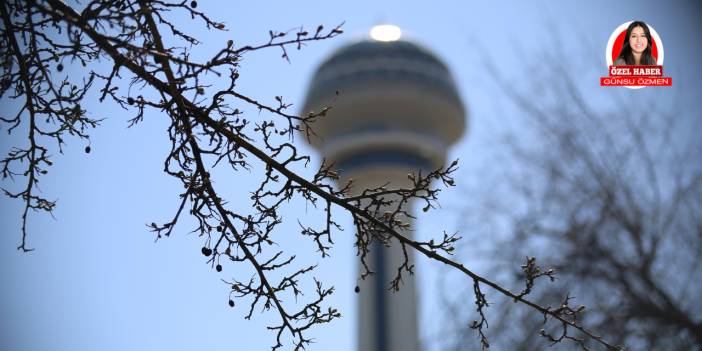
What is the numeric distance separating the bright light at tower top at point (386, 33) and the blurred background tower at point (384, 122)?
0.05 m

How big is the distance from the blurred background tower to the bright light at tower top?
54 millimetres

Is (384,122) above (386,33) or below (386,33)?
below

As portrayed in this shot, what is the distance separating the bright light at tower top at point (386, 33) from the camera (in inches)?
1714

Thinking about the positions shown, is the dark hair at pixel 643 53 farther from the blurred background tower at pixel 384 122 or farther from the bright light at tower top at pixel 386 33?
the bright light at tower top at pixel 386 33

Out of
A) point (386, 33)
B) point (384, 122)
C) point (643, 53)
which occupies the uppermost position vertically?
point (386, 33)

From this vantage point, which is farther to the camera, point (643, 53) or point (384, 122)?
point (384, 122)

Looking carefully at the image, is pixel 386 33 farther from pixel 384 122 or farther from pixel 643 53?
pixel 643 53

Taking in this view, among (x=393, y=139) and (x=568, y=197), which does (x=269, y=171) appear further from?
(x=393, y=139)

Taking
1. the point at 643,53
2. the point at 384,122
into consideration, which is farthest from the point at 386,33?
the point at 643,53

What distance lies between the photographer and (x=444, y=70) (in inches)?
1745

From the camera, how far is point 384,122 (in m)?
44.7

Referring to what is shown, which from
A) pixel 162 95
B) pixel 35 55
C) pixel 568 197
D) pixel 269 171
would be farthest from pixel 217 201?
pixel 568 197

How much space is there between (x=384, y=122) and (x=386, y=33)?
16.0 ft

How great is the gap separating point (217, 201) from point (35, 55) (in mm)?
934
